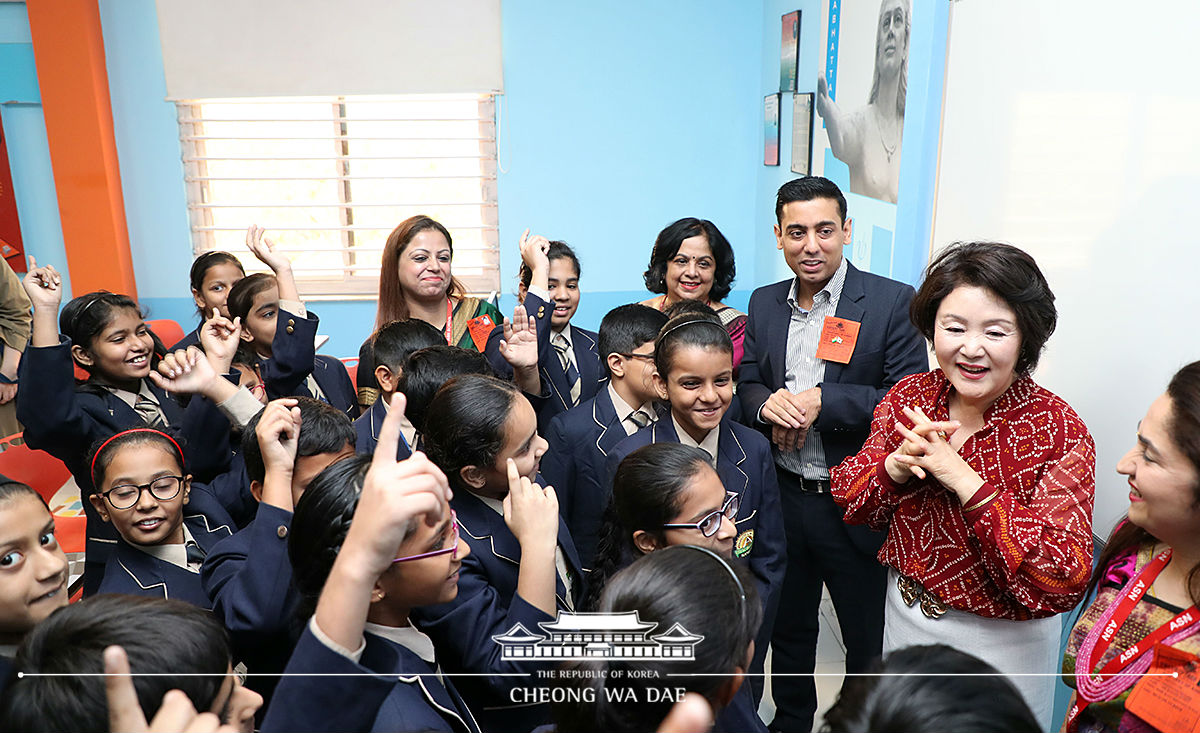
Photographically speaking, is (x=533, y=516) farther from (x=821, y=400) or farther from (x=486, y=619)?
(x=821, y=400)

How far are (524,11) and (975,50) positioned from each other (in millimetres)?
3484

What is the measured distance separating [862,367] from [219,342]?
68.1 inches

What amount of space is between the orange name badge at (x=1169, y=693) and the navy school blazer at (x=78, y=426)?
1.93 m

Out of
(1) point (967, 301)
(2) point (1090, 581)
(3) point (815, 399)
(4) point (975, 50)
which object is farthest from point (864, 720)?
Result: (4) point (975, 50)

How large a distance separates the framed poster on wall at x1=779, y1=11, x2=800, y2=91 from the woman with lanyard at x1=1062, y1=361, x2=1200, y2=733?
3667mm

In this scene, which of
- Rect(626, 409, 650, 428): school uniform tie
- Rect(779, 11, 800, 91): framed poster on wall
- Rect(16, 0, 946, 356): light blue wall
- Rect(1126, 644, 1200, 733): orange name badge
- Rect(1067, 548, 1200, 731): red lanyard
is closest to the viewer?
Rect(1126, 644, 1200, 733): orange name badge

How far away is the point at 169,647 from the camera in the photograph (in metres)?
0.94

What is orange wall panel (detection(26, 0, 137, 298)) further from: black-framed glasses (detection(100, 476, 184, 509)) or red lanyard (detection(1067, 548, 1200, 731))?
red lanyard (detection(1067, 548, 1200, 731))

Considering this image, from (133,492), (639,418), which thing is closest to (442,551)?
(133,492)

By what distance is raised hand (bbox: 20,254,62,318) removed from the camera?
6.82ft

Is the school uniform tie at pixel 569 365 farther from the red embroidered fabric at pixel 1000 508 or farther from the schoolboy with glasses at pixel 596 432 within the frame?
the red embroidered fabric at pixel 1000 508

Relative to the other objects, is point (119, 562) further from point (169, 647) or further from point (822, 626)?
point (822, 626)

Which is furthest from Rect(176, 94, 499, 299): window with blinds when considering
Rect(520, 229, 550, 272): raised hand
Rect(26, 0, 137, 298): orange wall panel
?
Rect(520, 229, 550, 272): raised hand

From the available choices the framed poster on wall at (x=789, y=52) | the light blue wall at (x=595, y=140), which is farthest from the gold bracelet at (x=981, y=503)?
the light blue wall at (x=595, y=140)
